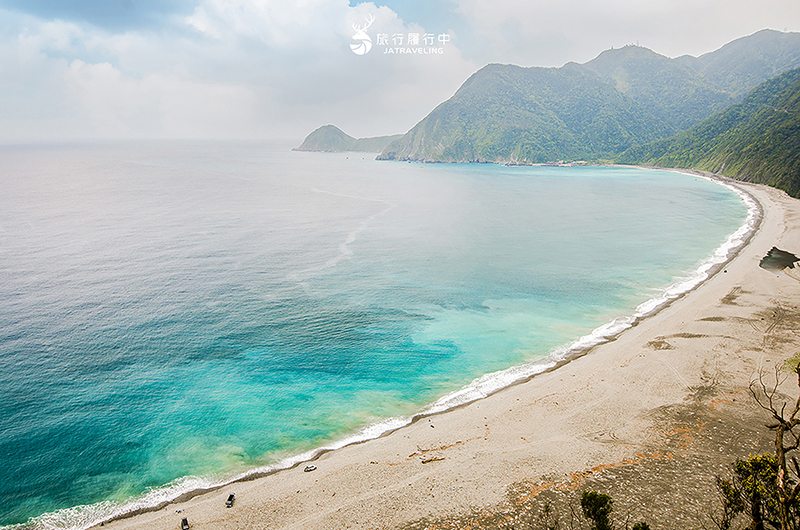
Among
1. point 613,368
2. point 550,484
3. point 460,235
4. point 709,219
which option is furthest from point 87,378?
point 709,219

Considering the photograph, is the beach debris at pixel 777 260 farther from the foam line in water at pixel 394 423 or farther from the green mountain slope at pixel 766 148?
the green mountain slope at pixel 766 148

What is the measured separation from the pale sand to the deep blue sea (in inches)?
113

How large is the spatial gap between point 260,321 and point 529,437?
32.2 m

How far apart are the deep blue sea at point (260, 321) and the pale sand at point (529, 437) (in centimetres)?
288

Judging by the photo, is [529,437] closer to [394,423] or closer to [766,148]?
[394,423]

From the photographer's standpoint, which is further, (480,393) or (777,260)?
(777,260)

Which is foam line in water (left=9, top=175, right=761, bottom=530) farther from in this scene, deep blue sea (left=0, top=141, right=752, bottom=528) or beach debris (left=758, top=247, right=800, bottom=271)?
beach debris (left=758, top=247, right=800, bottom=271)

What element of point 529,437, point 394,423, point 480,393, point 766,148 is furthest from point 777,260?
point 766,148

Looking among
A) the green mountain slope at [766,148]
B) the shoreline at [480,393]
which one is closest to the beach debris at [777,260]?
the shoreline at [480,393]

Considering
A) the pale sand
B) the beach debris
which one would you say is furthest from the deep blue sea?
the beach debris

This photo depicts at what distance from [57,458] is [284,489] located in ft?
53.0

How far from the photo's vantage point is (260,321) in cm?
4738

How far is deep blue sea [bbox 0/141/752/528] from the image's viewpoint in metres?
28.6

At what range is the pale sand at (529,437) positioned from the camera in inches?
893
